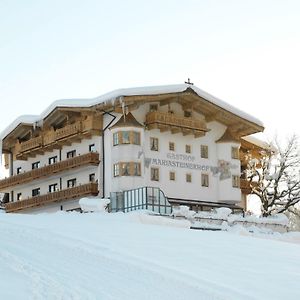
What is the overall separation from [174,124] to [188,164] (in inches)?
144

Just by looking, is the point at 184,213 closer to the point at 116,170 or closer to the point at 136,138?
the point at 116,170

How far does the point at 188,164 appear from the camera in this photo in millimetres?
44531

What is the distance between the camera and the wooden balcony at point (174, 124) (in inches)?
1651

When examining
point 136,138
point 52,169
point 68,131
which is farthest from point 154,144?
point 52,169

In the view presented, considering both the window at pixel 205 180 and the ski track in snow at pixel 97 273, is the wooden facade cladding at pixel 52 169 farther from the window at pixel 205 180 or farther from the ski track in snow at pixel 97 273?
the ski track in snow at pixel 97 273

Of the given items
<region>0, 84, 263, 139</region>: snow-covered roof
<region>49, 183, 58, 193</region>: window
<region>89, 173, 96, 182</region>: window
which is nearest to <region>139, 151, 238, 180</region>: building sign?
<region>0, 84, 263, 139</region>: snow-covered roof

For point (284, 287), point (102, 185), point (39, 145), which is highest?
point (39, 145)

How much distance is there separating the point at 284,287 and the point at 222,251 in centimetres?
510

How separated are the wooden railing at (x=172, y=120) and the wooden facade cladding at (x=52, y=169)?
14.8 feet

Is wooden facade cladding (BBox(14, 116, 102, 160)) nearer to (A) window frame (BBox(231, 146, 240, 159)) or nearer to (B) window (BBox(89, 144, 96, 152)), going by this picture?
(B) window (BBox(89, 144, 96, 152))

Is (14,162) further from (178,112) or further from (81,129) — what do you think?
(178,112)

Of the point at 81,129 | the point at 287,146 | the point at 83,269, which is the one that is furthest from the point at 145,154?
the point at 83,269

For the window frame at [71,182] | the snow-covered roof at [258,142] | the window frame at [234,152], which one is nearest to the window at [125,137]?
the window frame at [71,182]

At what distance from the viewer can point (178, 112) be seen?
146 feet
